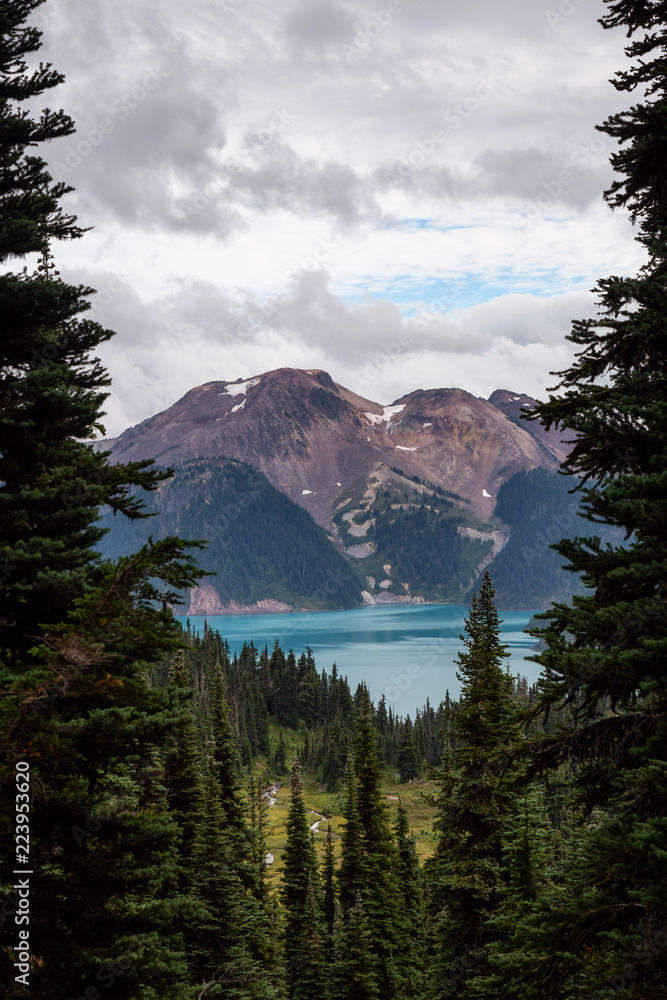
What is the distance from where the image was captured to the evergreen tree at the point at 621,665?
7828mm

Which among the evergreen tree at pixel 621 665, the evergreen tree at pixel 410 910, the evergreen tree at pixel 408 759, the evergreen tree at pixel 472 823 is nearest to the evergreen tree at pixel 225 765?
the evergreen tree at pixel 472 823

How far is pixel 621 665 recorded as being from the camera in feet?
26.3

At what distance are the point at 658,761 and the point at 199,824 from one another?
2219 centimetres

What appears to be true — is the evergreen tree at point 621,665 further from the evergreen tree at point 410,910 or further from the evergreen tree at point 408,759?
the evergreen tree at point 408,759

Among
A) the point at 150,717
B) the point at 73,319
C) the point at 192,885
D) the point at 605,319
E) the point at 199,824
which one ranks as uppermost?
the point at 73,319

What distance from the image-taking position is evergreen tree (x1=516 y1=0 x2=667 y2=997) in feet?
25.7

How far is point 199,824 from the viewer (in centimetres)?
2606

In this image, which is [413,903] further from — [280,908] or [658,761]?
[658,761]

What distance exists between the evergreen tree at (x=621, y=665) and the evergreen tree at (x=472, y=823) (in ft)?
35.3

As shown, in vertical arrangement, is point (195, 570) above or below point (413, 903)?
above

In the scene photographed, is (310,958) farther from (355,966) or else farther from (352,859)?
(352,859)

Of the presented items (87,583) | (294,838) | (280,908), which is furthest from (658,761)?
(280,908)

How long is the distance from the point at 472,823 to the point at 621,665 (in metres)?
15.6

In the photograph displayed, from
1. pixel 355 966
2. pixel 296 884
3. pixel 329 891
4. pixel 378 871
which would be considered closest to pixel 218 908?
pixel 355 966
